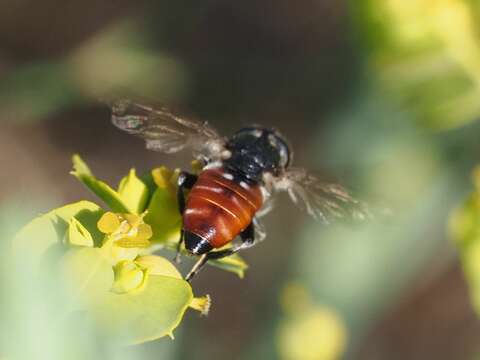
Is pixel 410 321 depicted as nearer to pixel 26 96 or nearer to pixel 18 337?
pixel 26 96

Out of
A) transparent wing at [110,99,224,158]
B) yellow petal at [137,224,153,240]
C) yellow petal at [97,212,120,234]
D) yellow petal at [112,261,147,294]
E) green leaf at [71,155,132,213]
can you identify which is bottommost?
yellow petal at [112,261,147,294]

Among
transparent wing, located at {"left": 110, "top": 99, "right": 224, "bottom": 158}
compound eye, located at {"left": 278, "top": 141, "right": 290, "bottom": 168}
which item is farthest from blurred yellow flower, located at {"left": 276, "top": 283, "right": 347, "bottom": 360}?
transparent wing, located at {"left": 110, "top": 99, "right": 224, "bottom": 158}

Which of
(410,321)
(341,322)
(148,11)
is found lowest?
(341,322)

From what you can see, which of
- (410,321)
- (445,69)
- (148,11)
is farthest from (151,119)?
(410,321)

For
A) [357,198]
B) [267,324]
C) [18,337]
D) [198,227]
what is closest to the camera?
[18,337]

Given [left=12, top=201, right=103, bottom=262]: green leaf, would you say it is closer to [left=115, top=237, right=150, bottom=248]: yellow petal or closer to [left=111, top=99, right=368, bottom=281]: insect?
[left=115, top=237, right=150, bottom=248]: yellow petal

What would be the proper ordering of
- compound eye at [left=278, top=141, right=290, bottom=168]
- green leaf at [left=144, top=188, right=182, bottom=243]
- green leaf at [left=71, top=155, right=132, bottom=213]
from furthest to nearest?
1. compound eye at [left=278, top=141, right=290, bottom=168]
2. green leaf at [left=144, top=188, right=182, bottom=243]
3. green leaf at [left=71, top=155, right=132, bottom=213]

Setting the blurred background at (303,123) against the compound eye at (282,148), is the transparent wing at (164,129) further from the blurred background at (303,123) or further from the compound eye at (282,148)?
the blurred background at (303,123)
